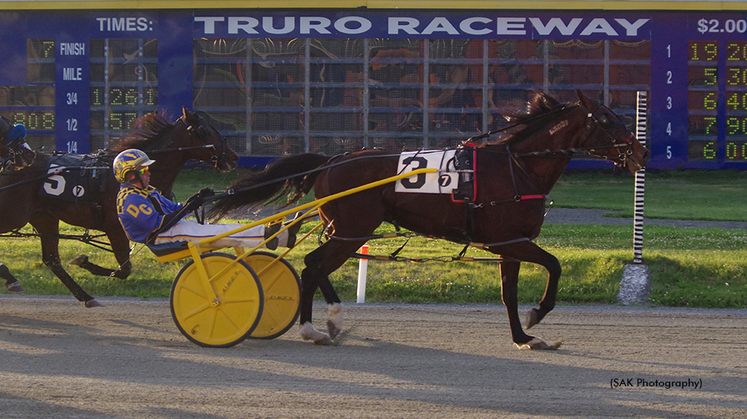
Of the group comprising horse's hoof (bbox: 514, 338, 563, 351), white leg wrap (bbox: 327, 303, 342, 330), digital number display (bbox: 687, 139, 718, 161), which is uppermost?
digital number display (bbox: 687, 139, 718, 161)

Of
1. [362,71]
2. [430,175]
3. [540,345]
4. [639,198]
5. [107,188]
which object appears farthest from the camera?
[362,71]

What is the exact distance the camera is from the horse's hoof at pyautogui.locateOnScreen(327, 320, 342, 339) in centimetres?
620

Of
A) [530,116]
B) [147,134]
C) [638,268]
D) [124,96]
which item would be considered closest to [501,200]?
[530,116]

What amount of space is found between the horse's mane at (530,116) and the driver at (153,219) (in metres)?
1.96

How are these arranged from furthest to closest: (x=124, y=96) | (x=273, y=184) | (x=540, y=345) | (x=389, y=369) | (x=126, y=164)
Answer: (x=124, y=96)
(x=273, y=184)
(x=126, y=164)
(x=540, y=345)
(x=389, y=369)

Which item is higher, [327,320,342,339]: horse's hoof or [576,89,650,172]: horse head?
[576,89,650,172]: horse head

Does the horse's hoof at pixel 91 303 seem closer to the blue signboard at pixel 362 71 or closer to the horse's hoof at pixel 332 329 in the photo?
the horse's hoof at pixel 332 329

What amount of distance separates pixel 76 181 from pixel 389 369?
3782mm

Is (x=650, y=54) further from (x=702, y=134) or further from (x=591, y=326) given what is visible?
(x=591, y=326)

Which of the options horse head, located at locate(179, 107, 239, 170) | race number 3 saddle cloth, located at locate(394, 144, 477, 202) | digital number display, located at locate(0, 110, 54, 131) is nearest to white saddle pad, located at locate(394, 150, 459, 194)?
race number 3 saddle cloth, located at locate(394, 144, 477, 202)

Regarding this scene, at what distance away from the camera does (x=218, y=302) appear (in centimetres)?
581

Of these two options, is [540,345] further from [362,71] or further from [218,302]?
[362,71]

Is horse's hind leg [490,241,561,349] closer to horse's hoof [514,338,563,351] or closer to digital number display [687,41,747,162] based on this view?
horse's hoof [514,338,563,351]

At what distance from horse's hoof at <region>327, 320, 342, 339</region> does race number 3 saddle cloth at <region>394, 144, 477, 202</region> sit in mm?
1133
